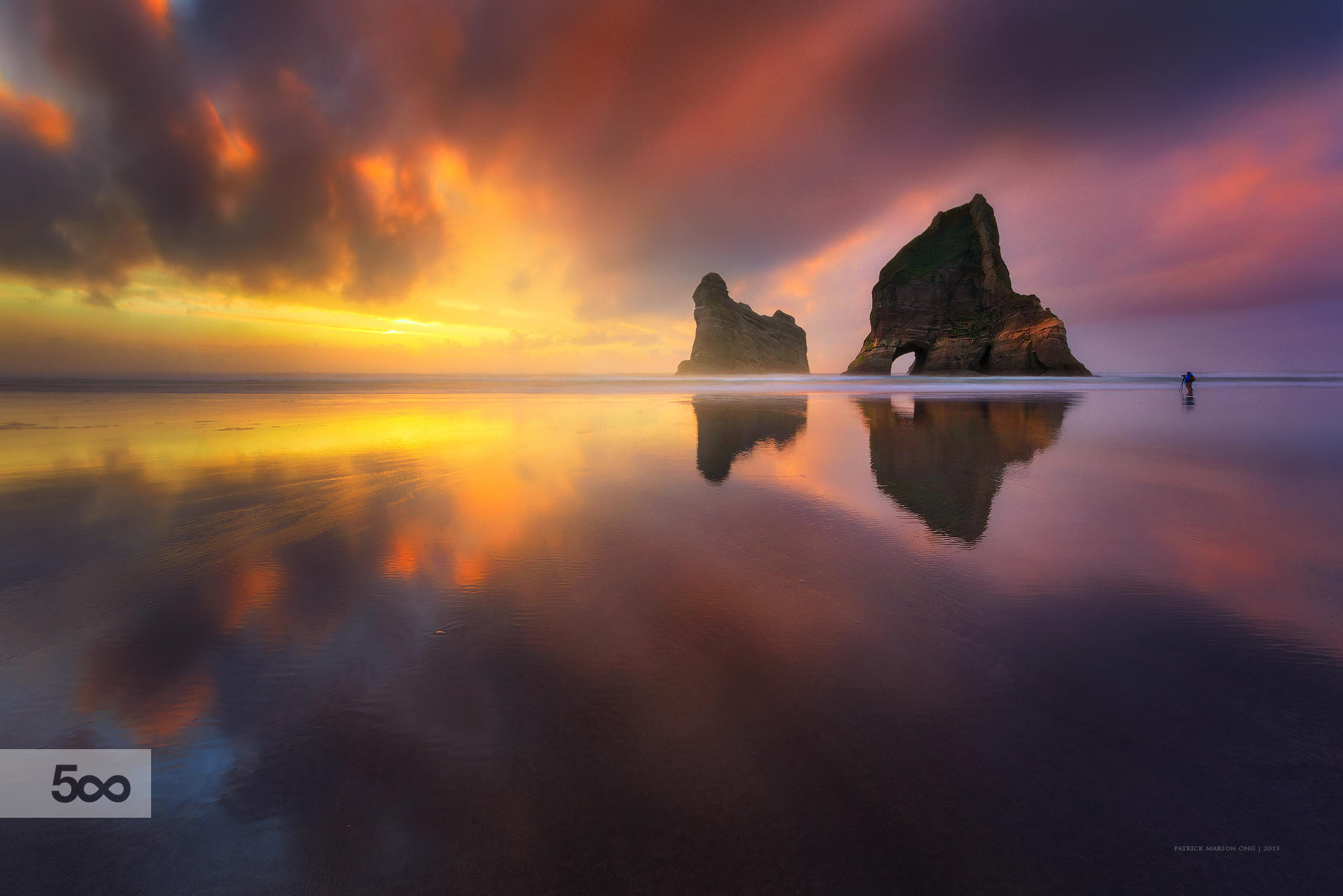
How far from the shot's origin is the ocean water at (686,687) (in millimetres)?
1789

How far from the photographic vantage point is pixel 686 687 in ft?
8.87

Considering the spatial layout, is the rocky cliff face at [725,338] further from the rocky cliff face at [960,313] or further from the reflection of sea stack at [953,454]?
the reflection of sea stack at [953,454]

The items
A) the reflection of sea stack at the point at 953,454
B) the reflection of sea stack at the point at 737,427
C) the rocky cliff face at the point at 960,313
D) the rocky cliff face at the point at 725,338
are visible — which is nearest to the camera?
the reflection of sea stack at the point at 953,454

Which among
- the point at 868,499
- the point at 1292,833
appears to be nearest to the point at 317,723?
the point at 1292,833

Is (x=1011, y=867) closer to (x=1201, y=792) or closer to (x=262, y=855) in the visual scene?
(x=1201, y=792)

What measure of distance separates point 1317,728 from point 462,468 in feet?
30.4

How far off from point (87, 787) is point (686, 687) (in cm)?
281

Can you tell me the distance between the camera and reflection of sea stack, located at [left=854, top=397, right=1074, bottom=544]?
6.02m

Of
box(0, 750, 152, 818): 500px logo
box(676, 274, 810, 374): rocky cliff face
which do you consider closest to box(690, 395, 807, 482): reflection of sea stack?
box(0, 750, 152, 818): 500px logo

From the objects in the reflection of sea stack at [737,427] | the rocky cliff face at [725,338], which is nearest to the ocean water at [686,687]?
the reflection of sea stack at [737,427]

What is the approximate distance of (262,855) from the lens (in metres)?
1.81

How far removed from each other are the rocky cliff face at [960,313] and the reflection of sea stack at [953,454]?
161 ft

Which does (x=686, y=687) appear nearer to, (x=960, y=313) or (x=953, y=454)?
(x=953, y=454)

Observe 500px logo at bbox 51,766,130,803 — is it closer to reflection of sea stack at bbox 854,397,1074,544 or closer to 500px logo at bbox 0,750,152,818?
500px logo at bbox 0,750,152,818
